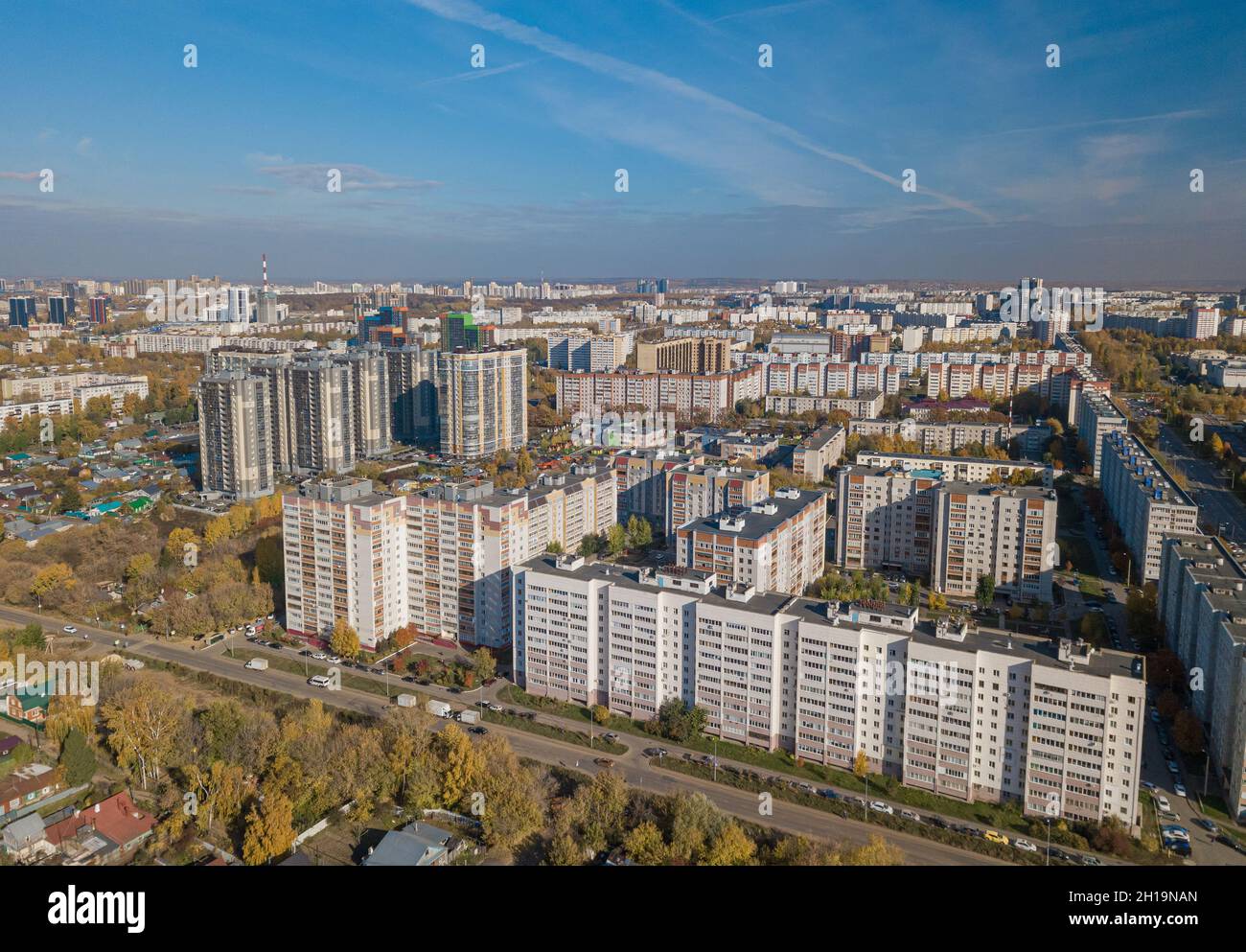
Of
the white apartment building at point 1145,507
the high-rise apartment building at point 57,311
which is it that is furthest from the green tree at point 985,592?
the high-rise apartment building at point 57,311

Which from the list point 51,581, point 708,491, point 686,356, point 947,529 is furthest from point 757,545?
point 686,356

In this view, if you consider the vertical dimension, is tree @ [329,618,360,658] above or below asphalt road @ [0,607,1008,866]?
above

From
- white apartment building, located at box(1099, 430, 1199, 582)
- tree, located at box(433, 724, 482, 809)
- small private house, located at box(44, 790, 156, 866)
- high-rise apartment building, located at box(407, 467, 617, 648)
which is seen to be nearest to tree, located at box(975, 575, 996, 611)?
white apartment building, located at box(1099, 430, 1199, 582)

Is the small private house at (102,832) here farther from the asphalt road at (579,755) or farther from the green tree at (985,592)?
the green tree at (985,592)

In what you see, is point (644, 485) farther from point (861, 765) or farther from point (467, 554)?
point (861, 765)

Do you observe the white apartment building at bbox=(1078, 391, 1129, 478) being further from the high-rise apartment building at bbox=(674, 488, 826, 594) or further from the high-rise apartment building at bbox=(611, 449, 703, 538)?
the high-rise apartment building at bbox=(611, 449, 703, 538)
